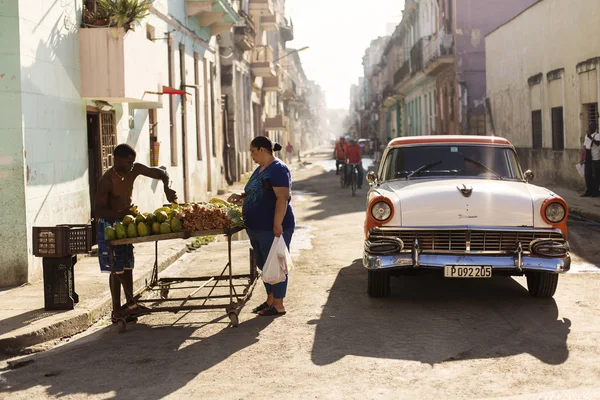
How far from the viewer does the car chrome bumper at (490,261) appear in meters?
7.84

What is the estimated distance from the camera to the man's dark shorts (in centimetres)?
788

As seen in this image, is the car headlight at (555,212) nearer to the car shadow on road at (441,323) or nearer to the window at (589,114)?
the car shadow on road at (441,323)

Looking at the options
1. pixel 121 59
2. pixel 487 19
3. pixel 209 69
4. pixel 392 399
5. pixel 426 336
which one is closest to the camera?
pixel 392 399

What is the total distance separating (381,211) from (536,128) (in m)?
19.2

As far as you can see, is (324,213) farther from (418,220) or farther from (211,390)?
(211,390)

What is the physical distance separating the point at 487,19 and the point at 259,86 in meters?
12.3

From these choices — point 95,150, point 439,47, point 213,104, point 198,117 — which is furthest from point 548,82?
point 95,150

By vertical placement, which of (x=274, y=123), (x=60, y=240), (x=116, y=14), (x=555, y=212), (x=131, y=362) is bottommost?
(x=131, y=362)

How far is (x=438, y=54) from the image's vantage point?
3503 cm

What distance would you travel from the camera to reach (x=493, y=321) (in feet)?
24.3

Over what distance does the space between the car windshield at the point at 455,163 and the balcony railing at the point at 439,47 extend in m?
25.7

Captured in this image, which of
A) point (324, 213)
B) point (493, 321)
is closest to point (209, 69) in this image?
point (324, 213)

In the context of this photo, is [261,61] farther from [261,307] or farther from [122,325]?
[122,325]

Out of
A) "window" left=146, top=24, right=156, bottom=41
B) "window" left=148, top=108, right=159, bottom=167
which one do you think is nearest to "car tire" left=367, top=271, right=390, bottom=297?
"window" left=148, top=108, right=159, bottom=167
